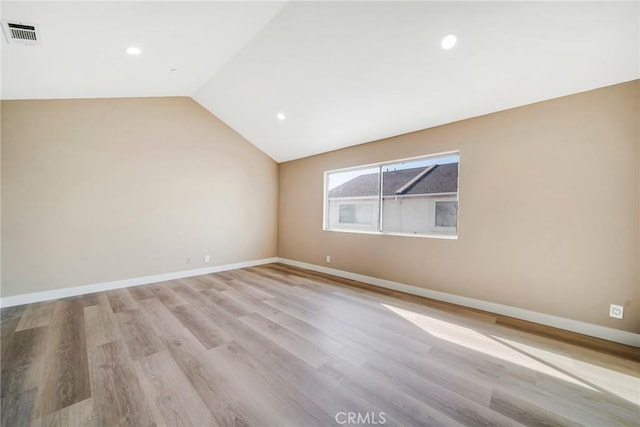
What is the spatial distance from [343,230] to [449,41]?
10.4 feet

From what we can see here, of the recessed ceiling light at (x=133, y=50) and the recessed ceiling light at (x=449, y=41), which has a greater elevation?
the recessed ceiling light at (x=133, y=50)

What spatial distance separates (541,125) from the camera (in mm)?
2672

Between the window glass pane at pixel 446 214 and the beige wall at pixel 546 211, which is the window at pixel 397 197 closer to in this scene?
the window glass pane at pixel 446 214

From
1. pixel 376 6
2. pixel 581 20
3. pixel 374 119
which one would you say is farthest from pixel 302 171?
pixel 581 20

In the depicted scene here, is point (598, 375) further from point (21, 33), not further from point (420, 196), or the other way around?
point (21, 33)

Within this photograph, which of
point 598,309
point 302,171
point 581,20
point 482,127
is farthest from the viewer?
point 302,171

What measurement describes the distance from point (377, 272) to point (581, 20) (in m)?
3.50

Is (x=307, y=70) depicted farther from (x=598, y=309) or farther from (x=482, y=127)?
(x=598, y=309)

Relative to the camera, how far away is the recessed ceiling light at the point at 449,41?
2.25 metres

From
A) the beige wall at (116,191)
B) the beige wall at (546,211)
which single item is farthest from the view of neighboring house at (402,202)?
the beige wall at (116,191)

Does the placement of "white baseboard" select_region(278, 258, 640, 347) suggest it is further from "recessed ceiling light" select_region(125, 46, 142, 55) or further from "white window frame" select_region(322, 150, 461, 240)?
"recessed ceiling light" select_region(125, 46, 142, 55)

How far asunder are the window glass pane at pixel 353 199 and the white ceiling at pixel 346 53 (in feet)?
3.32

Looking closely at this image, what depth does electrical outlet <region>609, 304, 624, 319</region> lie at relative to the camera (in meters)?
2.28

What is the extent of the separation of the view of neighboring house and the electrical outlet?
154 cm
